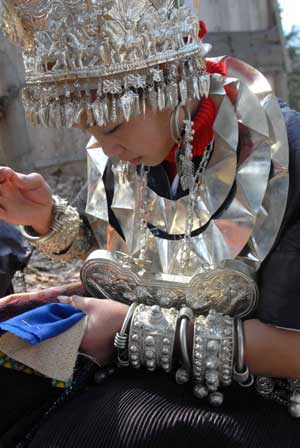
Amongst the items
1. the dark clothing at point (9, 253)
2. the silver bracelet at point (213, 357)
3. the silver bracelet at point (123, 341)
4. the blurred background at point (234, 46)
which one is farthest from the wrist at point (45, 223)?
the blurred background at point (234, 46)

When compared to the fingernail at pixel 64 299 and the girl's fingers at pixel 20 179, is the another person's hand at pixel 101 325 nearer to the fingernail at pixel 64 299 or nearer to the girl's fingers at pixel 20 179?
the fingernail at pixel 64 299

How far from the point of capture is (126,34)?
1008 mm

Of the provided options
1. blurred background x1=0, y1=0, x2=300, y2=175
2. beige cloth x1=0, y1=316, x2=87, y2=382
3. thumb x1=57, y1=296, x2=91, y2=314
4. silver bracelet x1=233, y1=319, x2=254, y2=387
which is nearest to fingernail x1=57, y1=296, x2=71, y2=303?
thumb x1=57, y1=296, x2=91, y2=314

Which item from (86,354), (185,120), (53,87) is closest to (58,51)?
(53,87)

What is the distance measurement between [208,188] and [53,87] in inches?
14.1

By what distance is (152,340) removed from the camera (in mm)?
1065

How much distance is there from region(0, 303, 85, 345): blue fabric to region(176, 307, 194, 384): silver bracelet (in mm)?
185

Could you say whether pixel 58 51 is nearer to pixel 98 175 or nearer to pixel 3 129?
pixel 98 175

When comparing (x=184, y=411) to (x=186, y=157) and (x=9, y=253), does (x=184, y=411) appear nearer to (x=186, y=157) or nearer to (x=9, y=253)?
(x=186, y=157)

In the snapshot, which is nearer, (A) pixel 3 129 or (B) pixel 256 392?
(B) pixel 256 392

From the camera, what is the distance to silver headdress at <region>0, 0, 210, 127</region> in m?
0.99

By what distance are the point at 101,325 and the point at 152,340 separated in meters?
0.11

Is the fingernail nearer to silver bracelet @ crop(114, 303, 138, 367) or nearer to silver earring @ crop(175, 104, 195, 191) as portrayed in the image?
silver bracelet @ crop(114, 303, 138, 367)

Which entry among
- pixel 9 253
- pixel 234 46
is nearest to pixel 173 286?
pixel 9 253
